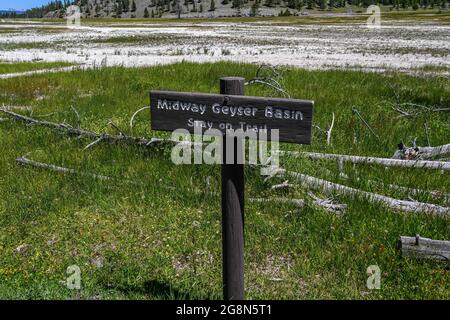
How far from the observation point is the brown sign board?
3.17 metres

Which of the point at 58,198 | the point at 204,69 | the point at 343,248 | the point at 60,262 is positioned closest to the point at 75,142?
the point at 58,198

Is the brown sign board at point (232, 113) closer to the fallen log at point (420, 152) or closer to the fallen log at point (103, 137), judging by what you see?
the fallen log at point (103, 137)

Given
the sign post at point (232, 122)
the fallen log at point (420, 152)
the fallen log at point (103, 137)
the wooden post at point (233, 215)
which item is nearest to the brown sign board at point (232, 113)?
the sign post at point (232, 122)

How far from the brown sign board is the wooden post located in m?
0.13

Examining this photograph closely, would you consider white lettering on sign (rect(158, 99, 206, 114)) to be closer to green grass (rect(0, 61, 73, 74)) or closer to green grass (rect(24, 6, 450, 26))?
green grass (rect(0, 61, 73, 74))

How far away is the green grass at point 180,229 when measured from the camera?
430 cm

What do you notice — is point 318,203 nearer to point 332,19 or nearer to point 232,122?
point 232,122

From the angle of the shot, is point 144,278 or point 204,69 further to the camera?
point 204,69

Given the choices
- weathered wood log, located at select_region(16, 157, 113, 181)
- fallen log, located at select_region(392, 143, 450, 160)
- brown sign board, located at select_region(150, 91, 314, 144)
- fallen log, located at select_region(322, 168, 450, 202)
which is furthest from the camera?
fallen log, located at select_region(392, 143, 450, 160)

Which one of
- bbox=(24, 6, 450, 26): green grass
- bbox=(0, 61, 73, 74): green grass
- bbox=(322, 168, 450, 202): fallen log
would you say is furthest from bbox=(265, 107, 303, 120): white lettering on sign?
bbox=(24, 6, 450, 26): green grass
